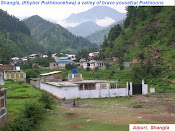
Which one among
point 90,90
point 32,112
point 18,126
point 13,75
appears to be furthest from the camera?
point 13,75


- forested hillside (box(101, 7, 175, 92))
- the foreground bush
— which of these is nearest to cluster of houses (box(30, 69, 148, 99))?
forested hillside (box(101, 7, 175, 92))

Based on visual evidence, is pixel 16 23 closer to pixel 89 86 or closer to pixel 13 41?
pixel 13 41

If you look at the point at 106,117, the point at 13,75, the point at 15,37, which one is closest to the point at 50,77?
the point at 13,75

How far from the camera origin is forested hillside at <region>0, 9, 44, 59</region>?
117m

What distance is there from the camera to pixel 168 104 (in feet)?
94.6

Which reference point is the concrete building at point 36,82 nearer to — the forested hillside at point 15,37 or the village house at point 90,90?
the village house at point 90,90

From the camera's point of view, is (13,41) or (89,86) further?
(13,41)

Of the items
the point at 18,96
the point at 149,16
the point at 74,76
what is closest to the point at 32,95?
the point at 18,96

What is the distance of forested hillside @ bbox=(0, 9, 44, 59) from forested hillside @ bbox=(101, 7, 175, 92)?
48.6 meters

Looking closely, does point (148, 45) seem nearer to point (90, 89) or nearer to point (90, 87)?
point (90, 87)

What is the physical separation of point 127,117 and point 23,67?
59689mm

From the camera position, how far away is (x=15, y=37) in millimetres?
125750

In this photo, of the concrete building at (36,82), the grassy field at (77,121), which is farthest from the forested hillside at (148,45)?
the grassy field at (77,121)

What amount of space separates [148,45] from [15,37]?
77557mm
